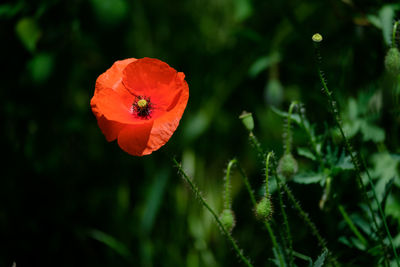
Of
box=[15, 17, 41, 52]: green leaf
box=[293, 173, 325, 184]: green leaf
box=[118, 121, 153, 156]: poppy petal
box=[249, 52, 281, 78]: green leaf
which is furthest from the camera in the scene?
box=[249, 52, 281, 78]: green leaf

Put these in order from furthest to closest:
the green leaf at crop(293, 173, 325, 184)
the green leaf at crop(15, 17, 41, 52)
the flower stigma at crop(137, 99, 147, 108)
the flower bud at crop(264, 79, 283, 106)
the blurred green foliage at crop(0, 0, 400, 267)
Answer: the flower bud at crop(264, 79, 283, 106), the green leaf at crop(15, 17, 41, 52), the blurred green foliage at crop(0, 0, 400, 267), the green leaf at crop(293, 173, 325, 184), the flower stigma at crop(137, 99, 147, 108)

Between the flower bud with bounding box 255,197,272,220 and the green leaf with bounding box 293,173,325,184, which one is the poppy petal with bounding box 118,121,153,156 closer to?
the flower bud with bounding box 255,197,272,220

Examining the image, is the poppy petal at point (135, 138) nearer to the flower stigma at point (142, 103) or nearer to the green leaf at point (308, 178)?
the flower stigma at point (142, 103)

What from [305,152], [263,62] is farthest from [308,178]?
[263,62]

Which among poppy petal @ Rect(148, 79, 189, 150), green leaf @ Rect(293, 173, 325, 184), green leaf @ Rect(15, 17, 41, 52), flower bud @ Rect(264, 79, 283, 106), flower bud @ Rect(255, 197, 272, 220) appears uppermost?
green leaf @ Rect(15, 17, 41, 52)

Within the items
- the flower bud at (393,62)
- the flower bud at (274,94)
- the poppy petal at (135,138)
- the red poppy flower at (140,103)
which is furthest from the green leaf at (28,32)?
the flower bud at (393,62)

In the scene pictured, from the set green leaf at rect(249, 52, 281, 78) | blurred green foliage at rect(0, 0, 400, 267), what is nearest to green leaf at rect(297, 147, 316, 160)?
blurred green foliage at rect(0, 0, 400, 267)

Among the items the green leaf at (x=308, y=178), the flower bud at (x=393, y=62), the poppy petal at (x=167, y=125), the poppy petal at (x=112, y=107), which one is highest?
the flower bud at (x=393, y=62)
